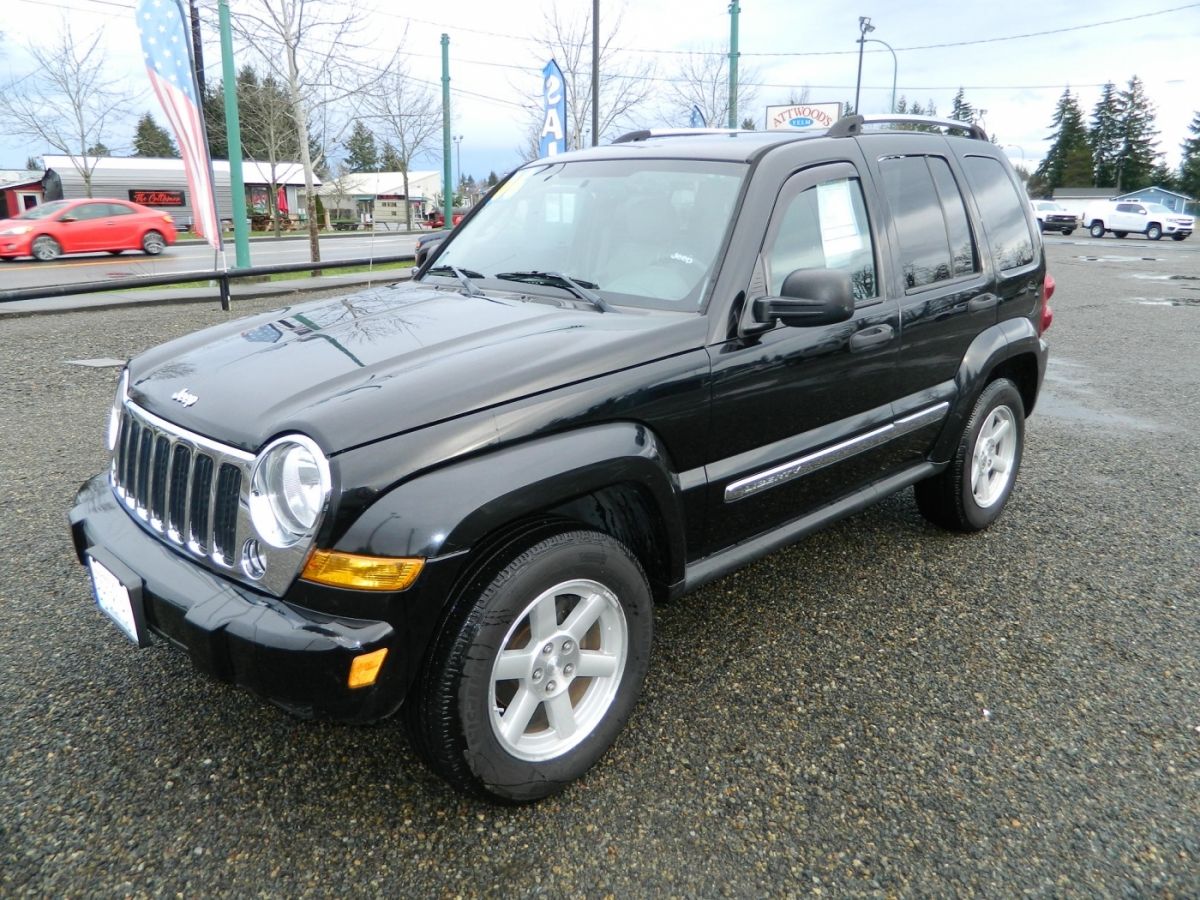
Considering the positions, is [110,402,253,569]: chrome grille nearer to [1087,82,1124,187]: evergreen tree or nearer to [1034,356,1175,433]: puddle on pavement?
[1034,356,1175,433]: puddle on pavement

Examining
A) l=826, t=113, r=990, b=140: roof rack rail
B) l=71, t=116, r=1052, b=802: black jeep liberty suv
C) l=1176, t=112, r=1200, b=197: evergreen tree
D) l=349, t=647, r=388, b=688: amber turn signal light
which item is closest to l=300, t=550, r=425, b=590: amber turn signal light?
l=71, t=116, r=1052, b=802: black jeep liberty suv

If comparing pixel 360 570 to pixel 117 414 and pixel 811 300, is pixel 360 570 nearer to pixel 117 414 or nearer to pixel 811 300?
pixel 117 414

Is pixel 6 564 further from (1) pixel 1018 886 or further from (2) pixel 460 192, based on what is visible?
(2) pixel 460 192

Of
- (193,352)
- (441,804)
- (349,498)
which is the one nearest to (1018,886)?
(441,804)

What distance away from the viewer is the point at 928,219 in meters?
3.74

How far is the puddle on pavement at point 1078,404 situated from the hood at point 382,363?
5261 millimetres

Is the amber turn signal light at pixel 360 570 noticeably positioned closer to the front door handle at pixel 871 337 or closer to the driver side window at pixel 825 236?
the driver side window at pixel 825 236

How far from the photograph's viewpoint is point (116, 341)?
9.21m

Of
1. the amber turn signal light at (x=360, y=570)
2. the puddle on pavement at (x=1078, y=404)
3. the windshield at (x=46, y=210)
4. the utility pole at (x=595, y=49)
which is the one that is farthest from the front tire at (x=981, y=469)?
the windshield at (x=46, y=210)

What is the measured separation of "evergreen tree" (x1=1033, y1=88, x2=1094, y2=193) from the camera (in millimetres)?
88000

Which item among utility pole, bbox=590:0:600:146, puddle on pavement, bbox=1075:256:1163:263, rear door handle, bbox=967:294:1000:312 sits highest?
utility pole, bbox=590:0:600:146

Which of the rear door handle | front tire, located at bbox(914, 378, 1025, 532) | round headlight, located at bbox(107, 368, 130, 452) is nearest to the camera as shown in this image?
round headlight, located at bbox(107, 368, 130, 452)

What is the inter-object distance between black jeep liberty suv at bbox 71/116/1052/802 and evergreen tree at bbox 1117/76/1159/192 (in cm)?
9802

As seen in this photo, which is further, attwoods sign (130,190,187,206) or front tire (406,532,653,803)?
attwoods sign (130,190,187,206)
